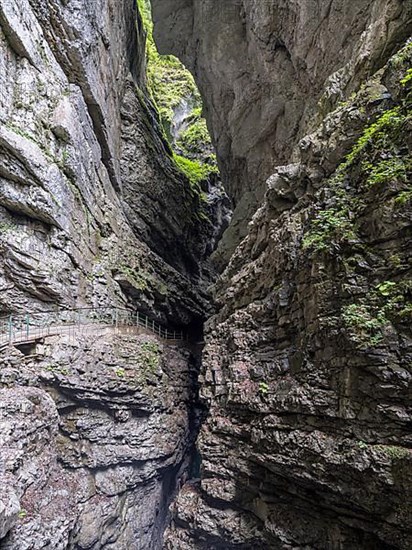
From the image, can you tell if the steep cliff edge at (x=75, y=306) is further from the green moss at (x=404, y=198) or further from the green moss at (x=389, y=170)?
the green moss at (x=389, y=170)

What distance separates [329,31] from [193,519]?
49.9ft

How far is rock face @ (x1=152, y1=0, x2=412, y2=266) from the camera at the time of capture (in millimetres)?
8242

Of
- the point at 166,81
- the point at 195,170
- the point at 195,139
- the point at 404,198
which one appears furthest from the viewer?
the point at 166,81

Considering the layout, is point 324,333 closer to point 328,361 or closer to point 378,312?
point 328,361

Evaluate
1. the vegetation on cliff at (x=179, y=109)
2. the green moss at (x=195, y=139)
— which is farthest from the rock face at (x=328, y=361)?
the green moss at (x=195, y=139)

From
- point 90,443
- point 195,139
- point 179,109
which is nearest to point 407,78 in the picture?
point 90,443

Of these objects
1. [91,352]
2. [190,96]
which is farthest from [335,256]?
[190,96]

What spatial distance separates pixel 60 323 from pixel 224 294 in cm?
585

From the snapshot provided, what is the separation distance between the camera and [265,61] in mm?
14016

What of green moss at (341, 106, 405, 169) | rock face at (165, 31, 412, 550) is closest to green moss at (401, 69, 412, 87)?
rock face at (165, 31, 412, 550)

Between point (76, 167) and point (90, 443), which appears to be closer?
point (90, 443)

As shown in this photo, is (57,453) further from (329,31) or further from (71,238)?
(329,31)

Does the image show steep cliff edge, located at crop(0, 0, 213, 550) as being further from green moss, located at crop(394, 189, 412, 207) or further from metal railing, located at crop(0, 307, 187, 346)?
green moss, located at crop(394, 189, 412, 207)

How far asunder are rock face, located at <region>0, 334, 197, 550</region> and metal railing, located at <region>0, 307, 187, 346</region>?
0.61m
